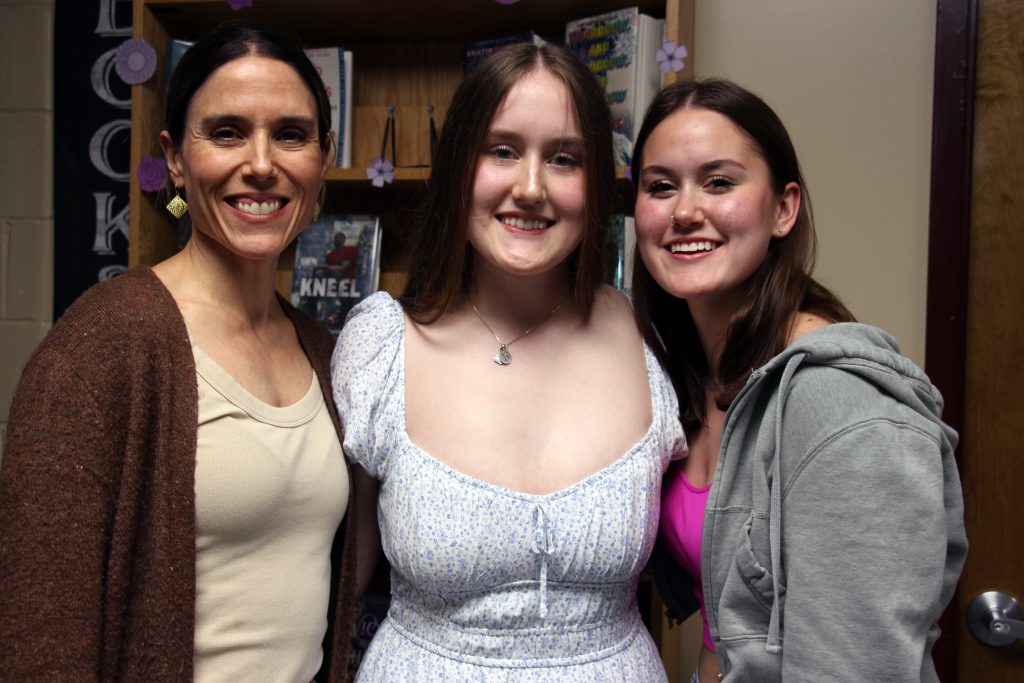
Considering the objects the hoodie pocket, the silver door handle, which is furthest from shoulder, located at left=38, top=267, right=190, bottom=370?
the silver door handle

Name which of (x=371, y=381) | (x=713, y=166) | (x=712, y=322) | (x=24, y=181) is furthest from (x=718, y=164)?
(x=24, y=181)

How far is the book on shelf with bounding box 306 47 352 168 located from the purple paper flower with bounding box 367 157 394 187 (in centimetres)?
15

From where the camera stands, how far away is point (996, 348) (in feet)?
5.68

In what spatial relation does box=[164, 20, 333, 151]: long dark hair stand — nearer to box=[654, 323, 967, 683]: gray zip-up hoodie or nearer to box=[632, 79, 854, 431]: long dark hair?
box=[632, 79, 854, 431]: long dark hair

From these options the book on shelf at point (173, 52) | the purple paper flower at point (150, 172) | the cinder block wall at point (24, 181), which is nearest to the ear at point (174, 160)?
the purple paper flower at point (150, 172)

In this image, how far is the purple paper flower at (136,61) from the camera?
2.01 meters

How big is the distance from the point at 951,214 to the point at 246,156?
4.62 feet

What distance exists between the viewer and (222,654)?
1193mm

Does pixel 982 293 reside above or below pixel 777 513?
above

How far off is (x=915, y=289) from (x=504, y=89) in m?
1.15

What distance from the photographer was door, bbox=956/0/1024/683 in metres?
1.71

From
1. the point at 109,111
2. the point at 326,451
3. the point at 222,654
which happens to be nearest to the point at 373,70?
the point at 109,111

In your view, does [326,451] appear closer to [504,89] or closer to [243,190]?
[243,190]

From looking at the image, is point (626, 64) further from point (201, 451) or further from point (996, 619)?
point (996, 619)
